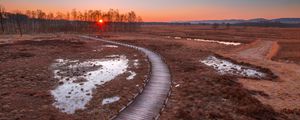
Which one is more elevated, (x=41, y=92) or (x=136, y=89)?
(x=136, y=89)

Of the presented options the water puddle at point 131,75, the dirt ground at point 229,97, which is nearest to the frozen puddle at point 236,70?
the dirt ground at point 229,97

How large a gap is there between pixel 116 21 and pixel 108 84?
163m

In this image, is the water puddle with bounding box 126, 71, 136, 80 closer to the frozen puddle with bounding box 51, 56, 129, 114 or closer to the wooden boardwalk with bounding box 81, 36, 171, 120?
the frozen puddle with bounding box 51, 56, 129, 114

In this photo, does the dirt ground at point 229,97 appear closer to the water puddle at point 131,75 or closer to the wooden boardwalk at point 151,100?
the wooden boardwalk at point 151,100

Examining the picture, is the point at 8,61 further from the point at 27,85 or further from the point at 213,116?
the point at 213,116

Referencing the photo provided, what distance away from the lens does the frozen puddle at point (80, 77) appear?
871 inches

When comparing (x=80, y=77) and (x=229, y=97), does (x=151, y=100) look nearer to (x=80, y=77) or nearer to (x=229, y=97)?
(x=229, y=97)

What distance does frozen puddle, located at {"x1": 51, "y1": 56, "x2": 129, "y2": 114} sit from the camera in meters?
22.1

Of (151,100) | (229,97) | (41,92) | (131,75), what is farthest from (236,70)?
(41,92)

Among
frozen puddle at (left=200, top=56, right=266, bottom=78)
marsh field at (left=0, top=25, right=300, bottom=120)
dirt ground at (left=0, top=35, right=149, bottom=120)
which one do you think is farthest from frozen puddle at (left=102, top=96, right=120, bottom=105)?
frozen puddle at (left=200, top=56, right=266, bottom=78)

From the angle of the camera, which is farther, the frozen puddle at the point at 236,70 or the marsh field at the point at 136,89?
the frozen puddle at the point at 236,70

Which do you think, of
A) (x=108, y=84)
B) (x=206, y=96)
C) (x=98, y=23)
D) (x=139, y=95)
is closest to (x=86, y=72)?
(x=108, y=84)

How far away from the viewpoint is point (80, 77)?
31000 mm

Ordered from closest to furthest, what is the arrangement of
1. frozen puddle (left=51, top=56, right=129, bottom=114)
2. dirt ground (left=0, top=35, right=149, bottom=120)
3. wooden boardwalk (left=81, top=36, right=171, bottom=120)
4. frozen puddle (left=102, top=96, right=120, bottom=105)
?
wooden boardwalk (left=81, top=36, right=171, bottom=120) < dirt ground (left=0, top=35, right=149, bottom=120) < frozen puddle (left=102, top=96, right=120, bottom=105) < frozen puddle (left=51, top=56, right=129, bottom=114)
